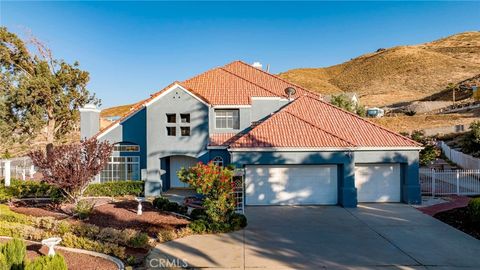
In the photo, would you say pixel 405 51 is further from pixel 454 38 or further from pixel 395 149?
pixel 395 149

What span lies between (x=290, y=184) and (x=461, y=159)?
56.2 ft

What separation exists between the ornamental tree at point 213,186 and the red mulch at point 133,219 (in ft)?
5.60

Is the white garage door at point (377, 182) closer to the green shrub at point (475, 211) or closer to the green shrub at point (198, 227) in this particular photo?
the green shrub at point (475, 211)

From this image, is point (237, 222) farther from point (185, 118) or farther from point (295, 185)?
point (185, 118)

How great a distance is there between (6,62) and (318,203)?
30547 mm

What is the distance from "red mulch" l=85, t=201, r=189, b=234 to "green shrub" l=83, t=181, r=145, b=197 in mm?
3047

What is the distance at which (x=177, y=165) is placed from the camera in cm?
2319

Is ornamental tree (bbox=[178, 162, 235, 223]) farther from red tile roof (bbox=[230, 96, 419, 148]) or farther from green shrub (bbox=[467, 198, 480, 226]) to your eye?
green shrub (bbox=[467, 198, 480, 226])

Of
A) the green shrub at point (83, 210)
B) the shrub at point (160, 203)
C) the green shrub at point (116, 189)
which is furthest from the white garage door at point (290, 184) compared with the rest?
the green shrub at point (83, 210)

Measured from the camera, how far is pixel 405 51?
140375 mm

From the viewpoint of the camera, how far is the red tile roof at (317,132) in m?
17.6

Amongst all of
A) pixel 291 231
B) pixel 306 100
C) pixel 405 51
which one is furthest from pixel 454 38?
pixel 291 231

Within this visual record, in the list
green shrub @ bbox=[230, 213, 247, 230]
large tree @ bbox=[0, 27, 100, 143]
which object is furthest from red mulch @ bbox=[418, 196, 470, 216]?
large tree @ bbox=[0, 27, 100, 143]

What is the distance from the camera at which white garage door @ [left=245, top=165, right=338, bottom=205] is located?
1792cm
